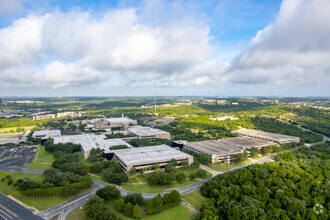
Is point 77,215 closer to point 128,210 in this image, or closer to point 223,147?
point 128,210

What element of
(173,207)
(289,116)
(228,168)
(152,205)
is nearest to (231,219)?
(173,207)

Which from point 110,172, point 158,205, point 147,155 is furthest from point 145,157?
point 158,205

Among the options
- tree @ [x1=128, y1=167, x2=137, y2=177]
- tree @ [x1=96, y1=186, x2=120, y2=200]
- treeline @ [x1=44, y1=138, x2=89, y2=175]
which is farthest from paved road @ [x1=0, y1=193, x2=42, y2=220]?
tree @ [x1=128, y1=167, x2=137, y2=177]

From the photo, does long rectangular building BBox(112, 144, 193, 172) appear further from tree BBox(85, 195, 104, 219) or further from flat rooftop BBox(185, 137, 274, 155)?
tree BBox(85, 195, 104, 219)

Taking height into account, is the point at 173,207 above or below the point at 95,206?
below

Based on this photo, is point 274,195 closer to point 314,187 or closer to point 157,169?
point 314,187

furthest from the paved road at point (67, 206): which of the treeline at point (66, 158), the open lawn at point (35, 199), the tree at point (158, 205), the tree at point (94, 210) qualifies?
the tree at point (158, 205)
